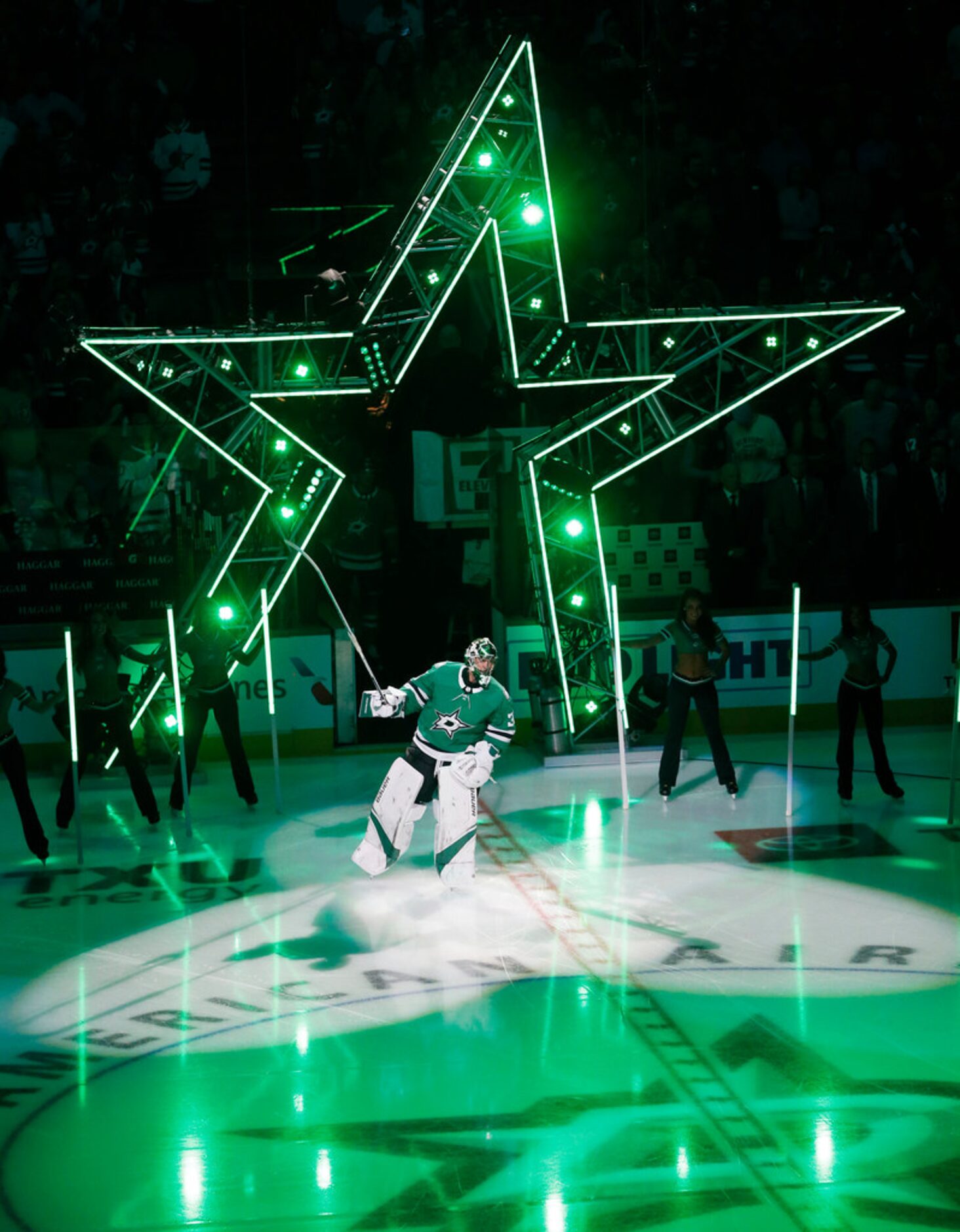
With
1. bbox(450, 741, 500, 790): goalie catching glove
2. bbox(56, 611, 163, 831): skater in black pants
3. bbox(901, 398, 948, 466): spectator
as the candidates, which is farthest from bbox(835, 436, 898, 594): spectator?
bbox(56, 611, 163, 831): skater in black pants

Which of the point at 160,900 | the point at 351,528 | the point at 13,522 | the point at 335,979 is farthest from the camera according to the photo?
the point at 351,528

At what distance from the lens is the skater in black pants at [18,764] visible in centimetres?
1254

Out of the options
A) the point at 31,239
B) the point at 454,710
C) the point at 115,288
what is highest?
the point at 31,239

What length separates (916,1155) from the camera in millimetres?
7285

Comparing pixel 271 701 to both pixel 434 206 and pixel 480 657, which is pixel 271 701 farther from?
pixel 434 206

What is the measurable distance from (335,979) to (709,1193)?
3.48 metres

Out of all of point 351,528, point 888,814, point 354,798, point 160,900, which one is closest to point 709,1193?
point 160,900

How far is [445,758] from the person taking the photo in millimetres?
12297

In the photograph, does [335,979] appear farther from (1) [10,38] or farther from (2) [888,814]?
(1) [10,38]

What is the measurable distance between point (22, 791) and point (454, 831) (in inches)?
134

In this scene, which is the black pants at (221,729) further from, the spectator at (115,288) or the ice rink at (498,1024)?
the spectator at (115,288)

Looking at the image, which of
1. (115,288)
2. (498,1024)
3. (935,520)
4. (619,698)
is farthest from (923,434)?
(498,1024)

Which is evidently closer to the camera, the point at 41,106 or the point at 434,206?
the point at 434,206

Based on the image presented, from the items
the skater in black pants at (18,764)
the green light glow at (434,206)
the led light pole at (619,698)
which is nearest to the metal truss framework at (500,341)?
the green light glow at (434,206)
